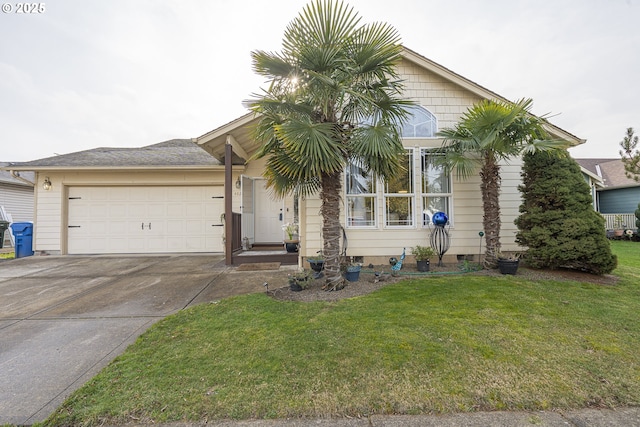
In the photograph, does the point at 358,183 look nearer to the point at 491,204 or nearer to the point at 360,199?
the point at 360,199

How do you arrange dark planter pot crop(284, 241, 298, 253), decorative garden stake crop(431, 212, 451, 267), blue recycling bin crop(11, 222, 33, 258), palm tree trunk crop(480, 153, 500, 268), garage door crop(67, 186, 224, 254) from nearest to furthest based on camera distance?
palm tree trunk crop(480, 153, 500, 268) → decorative garden stake crop(431, 212, 451, 267) → dark planter pot crop(284, 241, 298, 253) → blue recycling bin crop(11, 222, 33, 258) → garage door crop(67, 186, 224, 254)

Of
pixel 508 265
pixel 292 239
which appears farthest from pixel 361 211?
pixel 508 265

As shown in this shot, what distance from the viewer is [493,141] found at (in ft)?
16.3

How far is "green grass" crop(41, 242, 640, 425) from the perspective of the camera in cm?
176

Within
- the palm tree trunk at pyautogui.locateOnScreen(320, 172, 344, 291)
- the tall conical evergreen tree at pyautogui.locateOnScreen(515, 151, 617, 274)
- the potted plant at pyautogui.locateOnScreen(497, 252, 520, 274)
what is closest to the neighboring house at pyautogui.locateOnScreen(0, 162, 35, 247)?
the palm tree trunk at pyautogui.locateOnScreen(320, 172, 344, 291)

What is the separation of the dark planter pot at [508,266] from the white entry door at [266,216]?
6.16m

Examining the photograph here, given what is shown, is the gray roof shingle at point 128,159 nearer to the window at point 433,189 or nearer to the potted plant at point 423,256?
the window at point 433,189

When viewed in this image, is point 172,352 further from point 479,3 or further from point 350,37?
point 479,3

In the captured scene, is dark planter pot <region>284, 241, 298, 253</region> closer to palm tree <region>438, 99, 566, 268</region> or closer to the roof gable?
the roof gable

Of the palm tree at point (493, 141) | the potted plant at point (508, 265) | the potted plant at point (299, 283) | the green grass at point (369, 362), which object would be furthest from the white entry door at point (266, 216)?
the potted plant at point (508, 265)

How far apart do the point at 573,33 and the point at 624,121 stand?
29.7ft

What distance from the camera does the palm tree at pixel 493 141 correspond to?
15.7 feet

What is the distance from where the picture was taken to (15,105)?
930 cm

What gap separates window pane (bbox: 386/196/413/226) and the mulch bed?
3.72 ft
